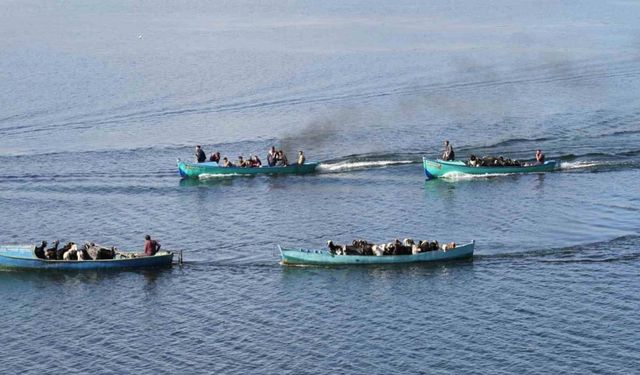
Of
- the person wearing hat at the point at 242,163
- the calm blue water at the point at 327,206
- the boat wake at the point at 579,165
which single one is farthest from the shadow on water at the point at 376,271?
the boat wake at the point at 579,165

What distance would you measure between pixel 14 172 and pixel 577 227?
157 feet

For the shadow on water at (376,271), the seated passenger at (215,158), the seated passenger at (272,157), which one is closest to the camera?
the shadow on water at (376,271)

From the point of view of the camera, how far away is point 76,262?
71188mm

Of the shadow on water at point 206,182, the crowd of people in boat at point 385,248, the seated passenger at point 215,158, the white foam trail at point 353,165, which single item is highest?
the seated passenger at point 215,158

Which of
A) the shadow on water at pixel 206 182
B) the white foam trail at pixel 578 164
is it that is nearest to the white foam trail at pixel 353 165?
the shadow on water at pixel 206 182

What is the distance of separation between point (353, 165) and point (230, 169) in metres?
11.0

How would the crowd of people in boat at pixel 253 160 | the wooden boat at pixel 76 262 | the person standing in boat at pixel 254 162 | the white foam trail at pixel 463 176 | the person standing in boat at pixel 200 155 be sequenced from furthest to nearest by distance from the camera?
the person standing in boat at pixel 254 162 < the crowd of people in boat at pixel 253 160 < the person standing in boat at pixel 200 155 < the white foam trail at pixel 463 176 < the wooden boat at pixel 76 262

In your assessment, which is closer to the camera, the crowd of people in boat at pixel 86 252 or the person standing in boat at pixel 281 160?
the crowd of people in boat at pixel 86 252

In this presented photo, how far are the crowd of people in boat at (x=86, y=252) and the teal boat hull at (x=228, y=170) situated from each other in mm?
22582

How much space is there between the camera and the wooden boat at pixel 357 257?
2795 inches

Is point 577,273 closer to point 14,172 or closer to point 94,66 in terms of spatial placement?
point 14,172

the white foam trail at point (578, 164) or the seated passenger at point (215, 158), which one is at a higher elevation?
the seated passenger at point (215, 158)

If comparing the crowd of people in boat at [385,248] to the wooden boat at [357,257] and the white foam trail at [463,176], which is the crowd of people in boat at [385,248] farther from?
the white foam trail at [463,176]

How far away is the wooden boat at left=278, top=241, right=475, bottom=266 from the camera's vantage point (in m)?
71.0
